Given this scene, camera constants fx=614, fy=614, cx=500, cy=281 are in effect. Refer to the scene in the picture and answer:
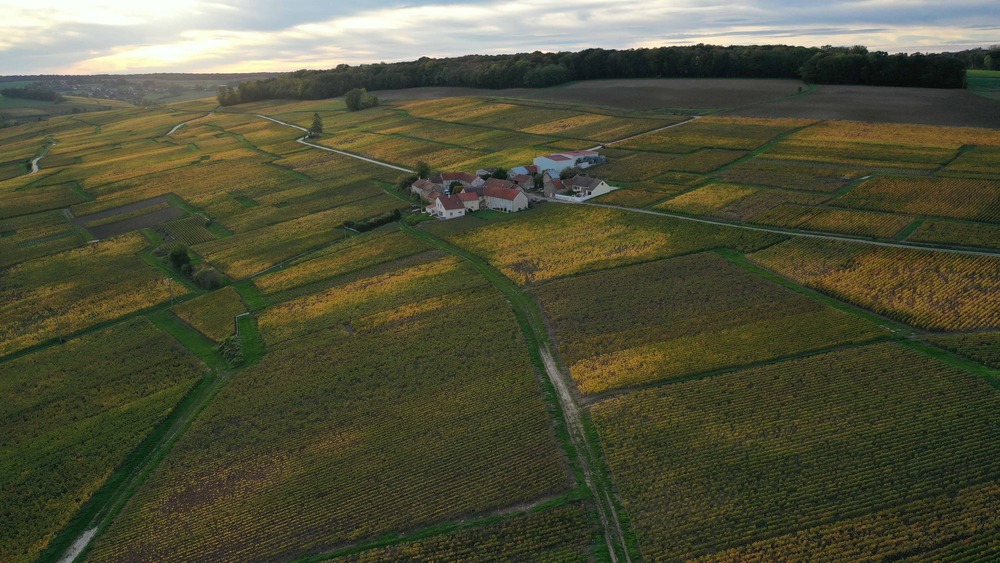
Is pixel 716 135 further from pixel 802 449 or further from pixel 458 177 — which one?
pixel 802 449

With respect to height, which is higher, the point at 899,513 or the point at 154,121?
the point at 154,121

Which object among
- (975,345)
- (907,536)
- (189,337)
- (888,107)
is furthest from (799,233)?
(888,107)

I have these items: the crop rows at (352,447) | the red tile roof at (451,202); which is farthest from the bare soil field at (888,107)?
the crop rows at (352,447)

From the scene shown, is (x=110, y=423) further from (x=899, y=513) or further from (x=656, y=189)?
(x=656, y=189)

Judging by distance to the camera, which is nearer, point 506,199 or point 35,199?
point 506,199

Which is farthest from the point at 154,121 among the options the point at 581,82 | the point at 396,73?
the point at 581,82

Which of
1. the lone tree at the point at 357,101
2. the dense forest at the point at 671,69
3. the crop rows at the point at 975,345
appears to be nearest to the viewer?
the crop rows at the point at 975,345

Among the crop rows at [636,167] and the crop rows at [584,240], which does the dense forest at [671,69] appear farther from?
the crop rows at [584,240]
